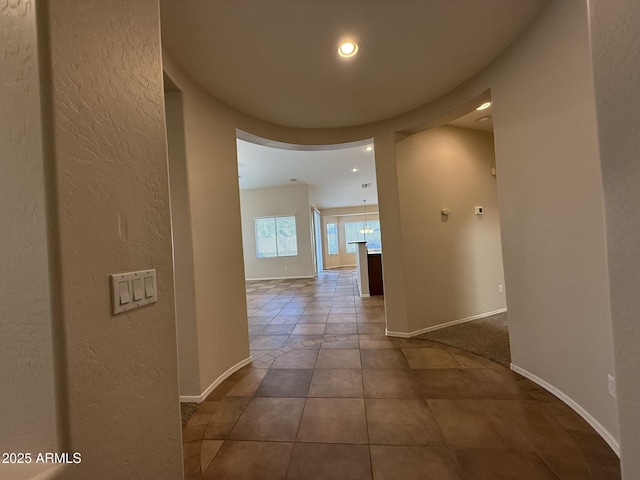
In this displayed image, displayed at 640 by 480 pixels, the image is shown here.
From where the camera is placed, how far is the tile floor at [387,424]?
124 cm

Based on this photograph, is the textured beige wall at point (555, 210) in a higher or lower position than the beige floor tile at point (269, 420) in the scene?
higher

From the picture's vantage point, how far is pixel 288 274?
27.1ft

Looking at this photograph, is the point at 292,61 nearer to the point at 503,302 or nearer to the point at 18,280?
the point at 18,280

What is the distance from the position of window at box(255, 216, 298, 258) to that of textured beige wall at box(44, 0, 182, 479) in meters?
7.32

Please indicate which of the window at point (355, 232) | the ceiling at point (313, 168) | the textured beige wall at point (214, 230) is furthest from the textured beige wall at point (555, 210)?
the window at point (355, 232)

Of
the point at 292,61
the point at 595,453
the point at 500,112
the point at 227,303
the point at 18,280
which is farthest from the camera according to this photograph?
the point at 227,303

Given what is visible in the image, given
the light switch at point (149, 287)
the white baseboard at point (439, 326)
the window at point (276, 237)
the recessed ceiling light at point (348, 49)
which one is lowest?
the white baseboard at point (439, 326)

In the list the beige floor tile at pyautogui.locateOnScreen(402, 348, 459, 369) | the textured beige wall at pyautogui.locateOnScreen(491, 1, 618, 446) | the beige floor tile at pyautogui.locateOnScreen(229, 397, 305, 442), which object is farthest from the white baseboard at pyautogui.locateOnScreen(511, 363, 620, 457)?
the beige floor tile at pyautogui.locateOnScreen(229, 397, 305, 442)

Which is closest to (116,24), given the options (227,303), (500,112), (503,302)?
(227,303)

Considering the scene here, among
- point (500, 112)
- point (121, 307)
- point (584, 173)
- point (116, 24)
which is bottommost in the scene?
point (121, 307)

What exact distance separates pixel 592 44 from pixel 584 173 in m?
0.96

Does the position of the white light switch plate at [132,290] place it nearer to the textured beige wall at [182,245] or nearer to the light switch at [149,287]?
the light switch at [149,287]

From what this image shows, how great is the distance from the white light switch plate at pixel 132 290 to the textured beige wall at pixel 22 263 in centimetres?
14

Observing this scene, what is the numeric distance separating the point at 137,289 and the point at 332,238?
1127 cm
